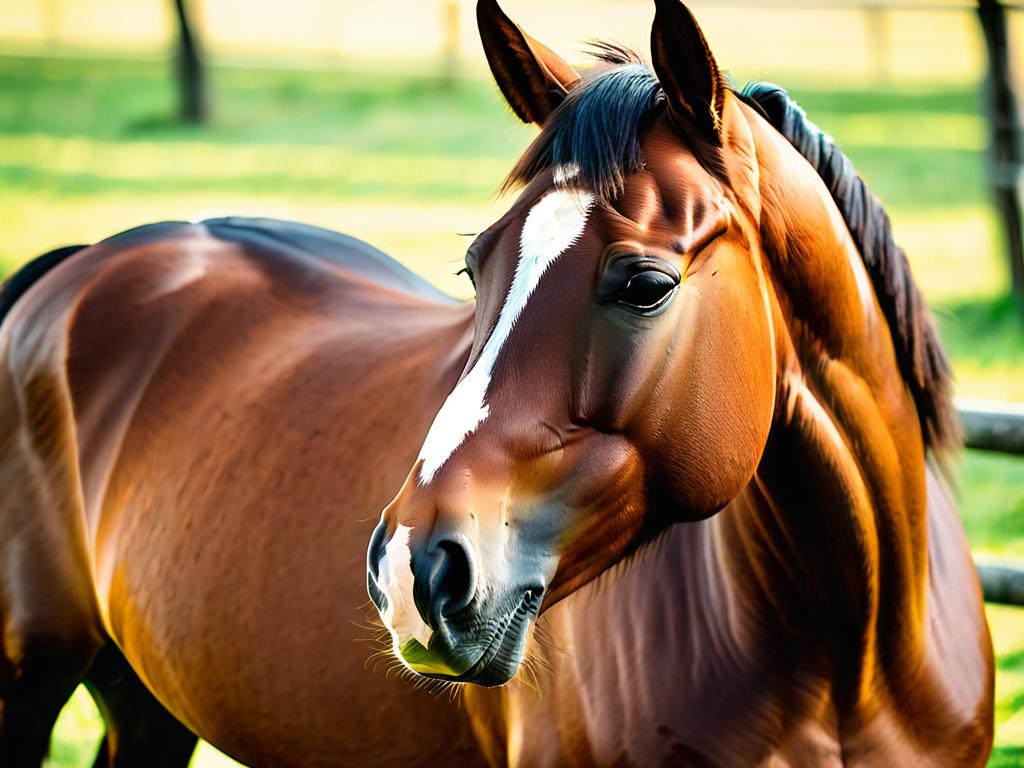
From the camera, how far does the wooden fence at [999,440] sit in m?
4.12

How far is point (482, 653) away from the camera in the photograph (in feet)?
5.76

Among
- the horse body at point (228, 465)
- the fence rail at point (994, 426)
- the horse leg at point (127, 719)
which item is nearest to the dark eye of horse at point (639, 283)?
the horse body at point (228, 465)

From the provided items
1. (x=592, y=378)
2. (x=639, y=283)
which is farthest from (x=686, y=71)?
(x=592, y=378)

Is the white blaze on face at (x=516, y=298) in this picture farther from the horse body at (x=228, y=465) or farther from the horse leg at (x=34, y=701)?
the horse leg at (x=34, y=701)

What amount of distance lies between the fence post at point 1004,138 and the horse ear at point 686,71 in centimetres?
619

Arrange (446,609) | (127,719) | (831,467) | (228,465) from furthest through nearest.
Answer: (127,719) < (228,465) < (831,467) < (446,609)

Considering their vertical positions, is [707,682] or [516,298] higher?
[516,298]

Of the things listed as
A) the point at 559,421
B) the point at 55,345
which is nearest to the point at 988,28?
the point at 55,345

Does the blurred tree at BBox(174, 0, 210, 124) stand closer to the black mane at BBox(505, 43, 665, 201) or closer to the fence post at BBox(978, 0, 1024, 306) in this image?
the fence post at BBox(978, 0, 1024, 306)

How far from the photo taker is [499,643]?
1.77 meters

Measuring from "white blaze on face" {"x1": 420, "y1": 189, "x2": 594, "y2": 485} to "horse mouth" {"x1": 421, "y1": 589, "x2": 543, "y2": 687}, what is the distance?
8.9 inches

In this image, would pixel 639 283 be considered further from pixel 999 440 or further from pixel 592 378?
pixel 999 440

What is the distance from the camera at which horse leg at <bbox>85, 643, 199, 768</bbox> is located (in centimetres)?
350

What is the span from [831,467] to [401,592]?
756mm
